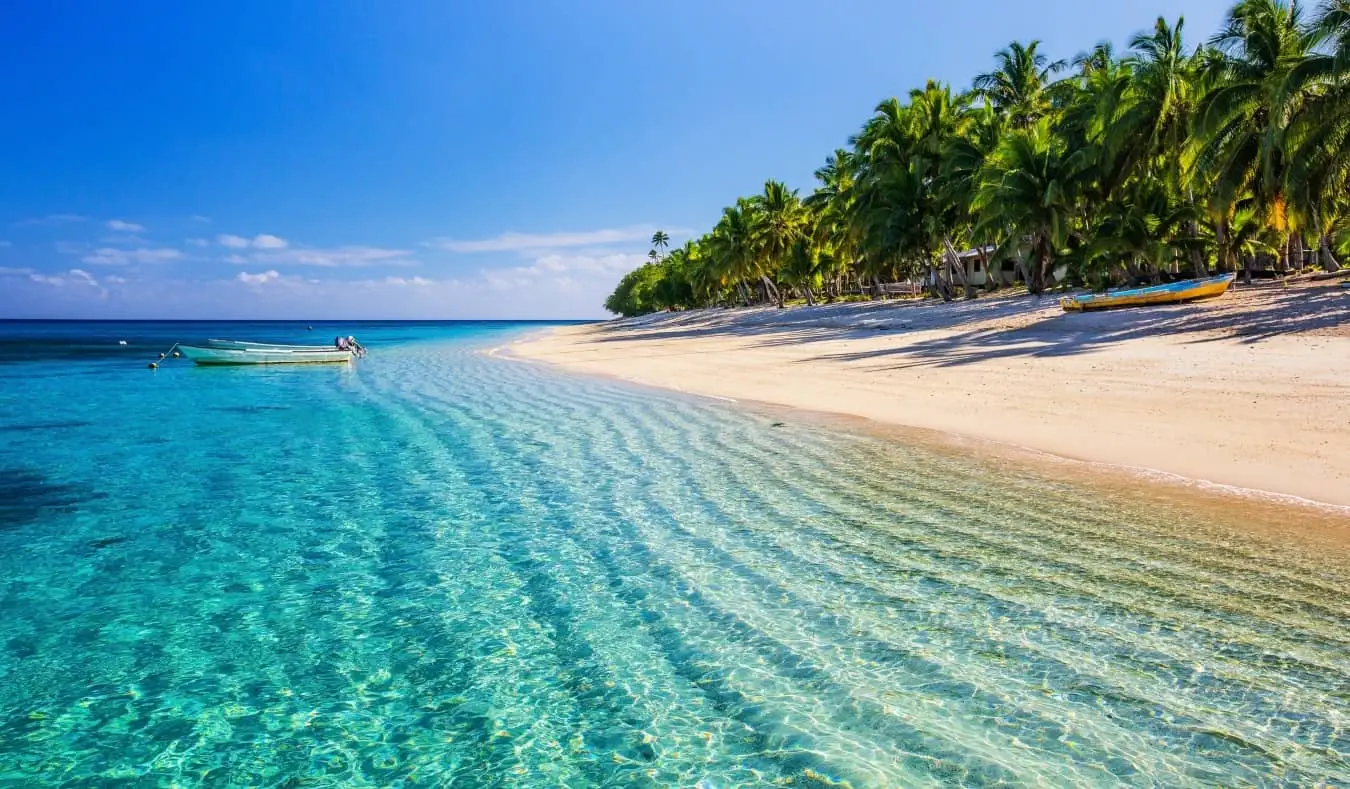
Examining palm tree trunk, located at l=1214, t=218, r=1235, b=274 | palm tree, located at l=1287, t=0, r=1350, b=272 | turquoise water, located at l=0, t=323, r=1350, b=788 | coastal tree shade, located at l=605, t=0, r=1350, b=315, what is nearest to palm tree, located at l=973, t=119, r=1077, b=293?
coastal tree shade, located at l=605, t=0, r=1350, b=315

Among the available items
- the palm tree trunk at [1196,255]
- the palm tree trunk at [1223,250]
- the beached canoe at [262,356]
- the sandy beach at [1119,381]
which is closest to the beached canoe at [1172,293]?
the sandy beach at [1119,381]

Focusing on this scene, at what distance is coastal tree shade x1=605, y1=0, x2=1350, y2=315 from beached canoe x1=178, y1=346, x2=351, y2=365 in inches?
1150

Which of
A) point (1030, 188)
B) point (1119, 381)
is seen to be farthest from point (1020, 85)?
point (1119, 381)

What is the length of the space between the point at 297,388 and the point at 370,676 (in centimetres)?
2185

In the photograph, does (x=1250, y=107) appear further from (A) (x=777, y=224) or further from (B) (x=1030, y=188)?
(A) (x=777, y=224)

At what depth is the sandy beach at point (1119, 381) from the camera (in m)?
8.67

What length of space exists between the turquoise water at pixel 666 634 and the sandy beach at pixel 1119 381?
2087mm

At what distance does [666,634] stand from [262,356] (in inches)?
1375

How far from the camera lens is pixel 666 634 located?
4.75 meters

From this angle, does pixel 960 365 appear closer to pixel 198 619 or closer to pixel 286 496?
pixel 286 496

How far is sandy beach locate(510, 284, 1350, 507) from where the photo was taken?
8672mm

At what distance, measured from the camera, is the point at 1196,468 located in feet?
26.9

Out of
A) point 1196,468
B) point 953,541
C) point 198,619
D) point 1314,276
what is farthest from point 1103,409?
point 1314,276

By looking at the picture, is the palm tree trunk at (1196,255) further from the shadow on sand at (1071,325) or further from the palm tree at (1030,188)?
the palm tree at (1030,188)
